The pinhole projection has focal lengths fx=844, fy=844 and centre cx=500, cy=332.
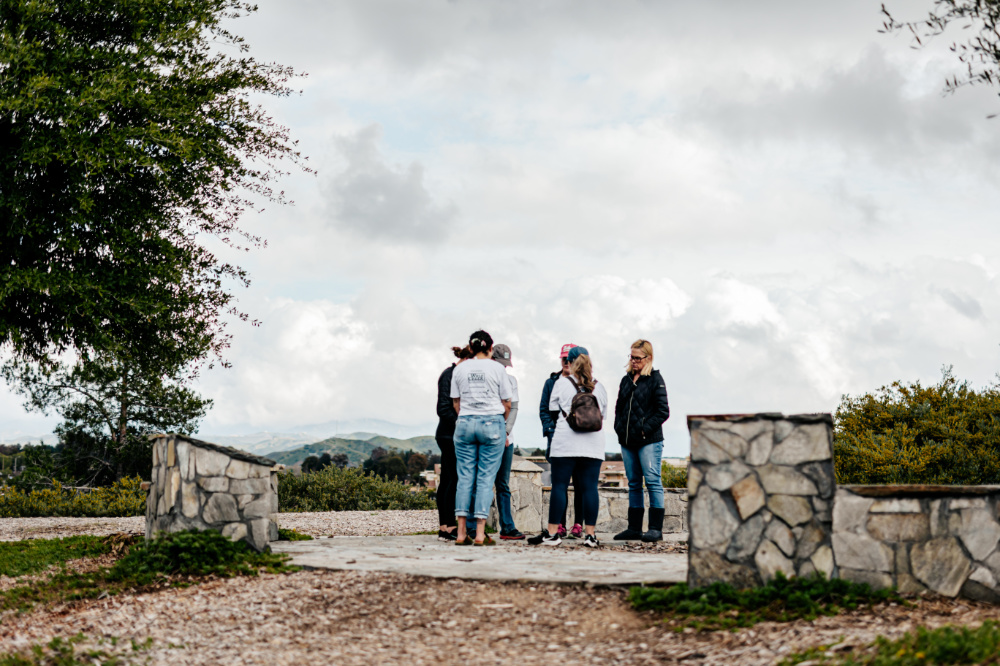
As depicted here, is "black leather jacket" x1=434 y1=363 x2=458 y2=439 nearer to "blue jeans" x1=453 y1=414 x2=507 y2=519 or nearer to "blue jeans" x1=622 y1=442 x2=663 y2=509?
"blue jeans" x1=453 y1=414 x2=507 y2=519

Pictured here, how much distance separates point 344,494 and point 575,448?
11.4m

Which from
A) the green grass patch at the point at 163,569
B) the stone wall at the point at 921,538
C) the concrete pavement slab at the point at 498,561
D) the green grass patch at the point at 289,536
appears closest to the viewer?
the stone wall at the point at 921,538

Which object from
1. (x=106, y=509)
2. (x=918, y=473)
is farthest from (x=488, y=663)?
(x=106, y=509)

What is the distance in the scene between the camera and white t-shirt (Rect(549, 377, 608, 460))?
26.6ft

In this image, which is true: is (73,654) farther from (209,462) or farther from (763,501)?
(763,501)

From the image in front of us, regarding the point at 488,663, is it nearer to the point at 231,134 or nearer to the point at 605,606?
the point at 605,606

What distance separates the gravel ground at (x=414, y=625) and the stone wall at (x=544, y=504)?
16.7ft

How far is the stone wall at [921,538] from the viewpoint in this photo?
546 centimetres

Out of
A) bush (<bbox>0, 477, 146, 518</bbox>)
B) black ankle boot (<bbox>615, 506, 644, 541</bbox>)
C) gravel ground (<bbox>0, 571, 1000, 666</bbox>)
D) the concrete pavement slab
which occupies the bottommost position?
bush (<bbox>0, 477, 146, 518</bbox>)

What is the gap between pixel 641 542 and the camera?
8.95 meters

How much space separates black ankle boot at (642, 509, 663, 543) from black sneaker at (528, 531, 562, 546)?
3.15 ft

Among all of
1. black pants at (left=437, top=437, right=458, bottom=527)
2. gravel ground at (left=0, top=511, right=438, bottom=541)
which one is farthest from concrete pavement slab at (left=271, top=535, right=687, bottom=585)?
gravel ground at (left=0, top=511, right=438, bottom=541)

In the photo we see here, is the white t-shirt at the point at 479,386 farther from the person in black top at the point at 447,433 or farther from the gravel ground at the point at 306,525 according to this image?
the gravel ground at the point at 306,525

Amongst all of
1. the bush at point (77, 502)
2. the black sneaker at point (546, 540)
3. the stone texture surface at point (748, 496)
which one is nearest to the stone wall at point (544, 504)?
the black sneaker at point (546, 540)
